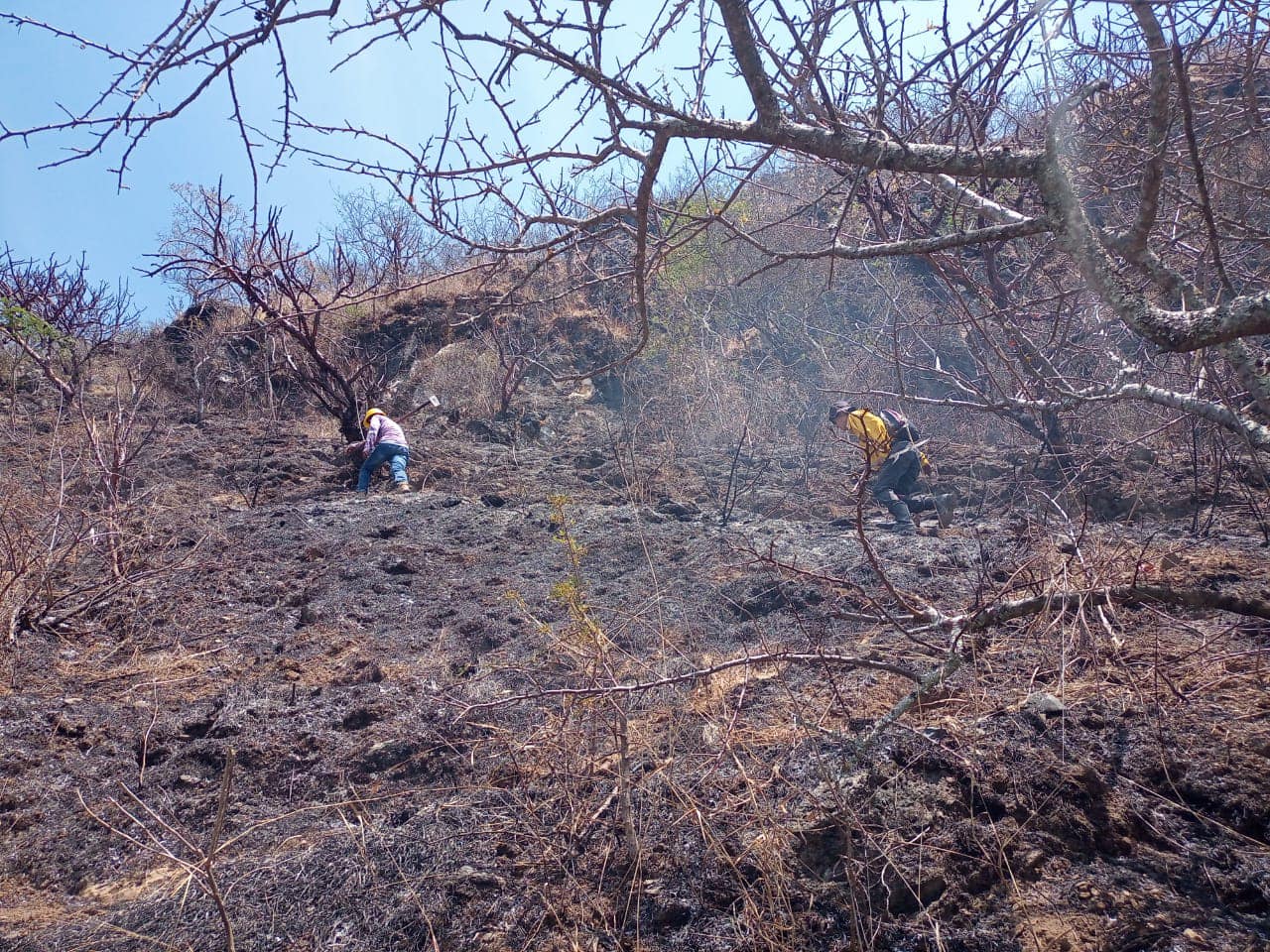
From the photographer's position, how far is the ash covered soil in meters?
1.91

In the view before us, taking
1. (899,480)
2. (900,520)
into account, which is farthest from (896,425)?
(900,520)

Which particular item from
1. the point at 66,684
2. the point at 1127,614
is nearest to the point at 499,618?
the point at 66,684

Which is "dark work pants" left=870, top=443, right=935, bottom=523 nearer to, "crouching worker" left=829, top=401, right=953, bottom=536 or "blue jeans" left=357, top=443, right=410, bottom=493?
"crouching worker" left=829, top=401, right=953, bottom=536

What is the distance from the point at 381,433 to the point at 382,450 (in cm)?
24

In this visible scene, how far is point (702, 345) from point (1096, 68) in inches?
224

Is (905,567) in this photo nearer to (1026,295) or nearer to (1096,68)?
(1026,295)

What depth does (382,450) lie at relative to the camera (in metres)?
8.10

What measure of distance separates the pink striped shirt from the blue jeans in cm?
6

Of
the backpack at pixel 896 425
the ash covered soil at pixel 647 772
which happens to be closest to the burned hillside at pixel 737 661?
the ash covered soil at pixel 647 772

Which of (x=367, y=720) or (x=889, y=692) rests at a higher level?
(x=367, y=720)

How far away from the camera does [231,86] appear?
5.91ft

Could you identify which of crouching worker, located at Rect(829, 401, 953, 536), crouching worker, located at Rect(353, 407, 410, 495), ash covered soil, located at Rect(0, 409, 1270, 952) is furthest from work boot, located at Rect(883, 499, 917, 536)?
crouching worker, located at Rect(353, 407, 410, 495)

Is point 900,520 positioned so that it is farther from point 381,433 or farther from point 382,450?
point 381,433

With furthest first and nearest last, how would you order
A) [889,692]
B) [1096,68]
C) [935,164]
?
[1096,68]
[889,692]
[935,164]
